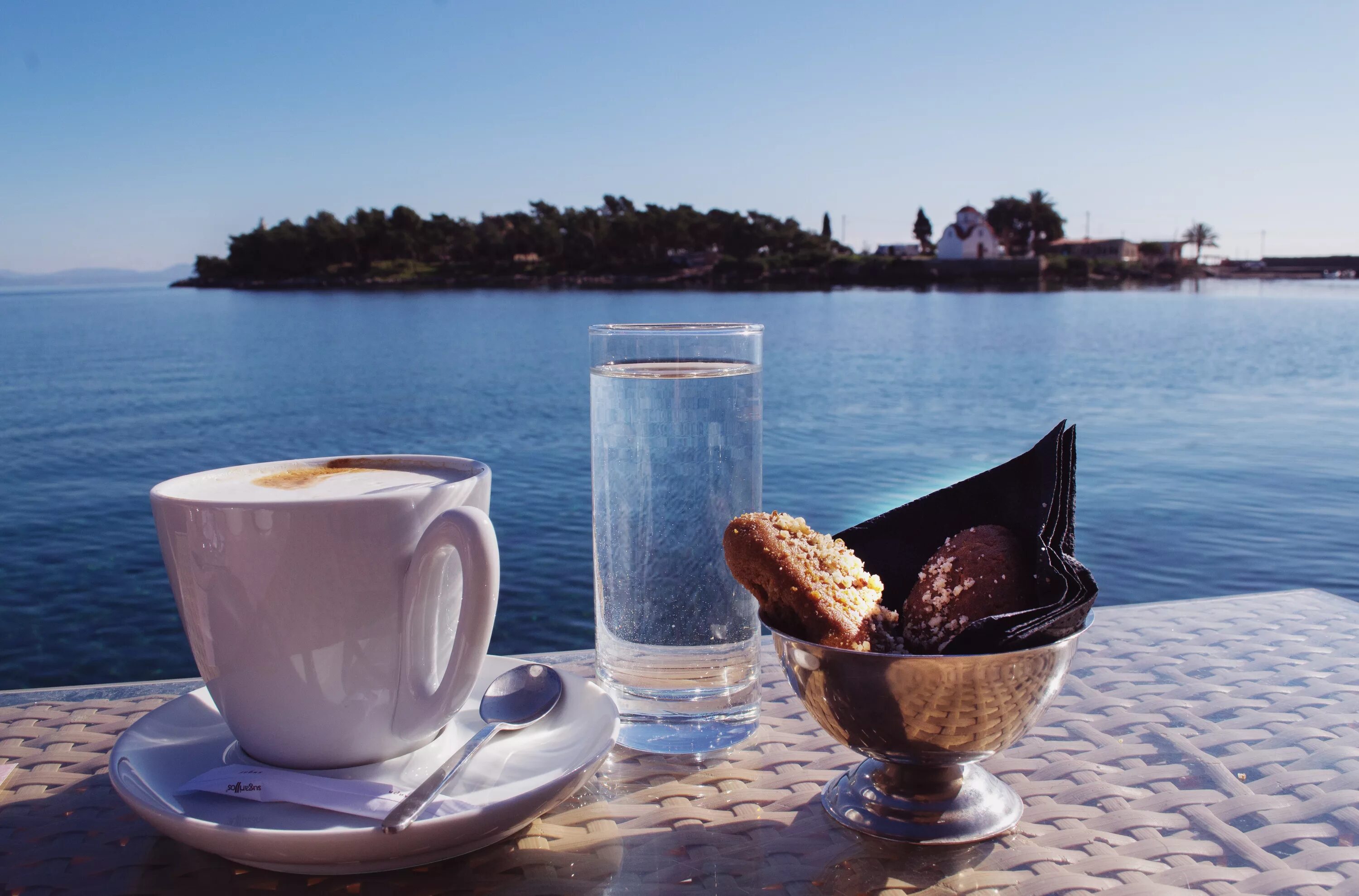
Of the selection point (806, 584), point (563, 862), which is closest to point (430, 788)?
point (563, 862)

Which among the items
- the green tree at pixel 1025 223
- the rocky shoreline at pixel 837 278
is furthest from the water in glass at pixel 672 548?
the green tree at pixel 1025 223

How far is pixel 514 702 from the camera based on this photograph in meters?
0.65

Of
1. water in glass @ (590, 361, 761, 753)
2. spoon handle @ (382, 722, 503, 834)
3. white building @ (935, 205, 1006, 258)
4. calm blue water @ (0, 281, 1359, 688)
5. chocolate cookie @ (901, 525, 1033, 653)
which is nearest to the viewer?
spoon handle @ (382, 722, 503, 834)

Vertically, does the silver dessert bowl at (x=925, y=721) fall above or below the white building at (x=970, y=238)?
below

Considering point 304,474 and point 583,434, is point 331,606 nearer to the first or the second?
point 304,474

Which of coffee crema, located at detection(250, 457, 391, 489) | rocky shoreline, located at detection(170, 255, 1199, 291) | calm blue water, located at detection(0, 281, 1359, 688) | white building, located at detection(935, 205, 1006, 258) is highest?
white building, located at detection(935, 205, 1006, 258)

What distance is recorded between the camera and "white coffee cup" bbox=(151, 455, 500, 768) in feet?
1.74

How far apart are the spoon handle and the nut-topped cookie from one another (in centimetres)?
18

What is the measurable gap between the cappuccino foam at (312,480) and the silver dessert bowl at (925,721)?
0.78ft

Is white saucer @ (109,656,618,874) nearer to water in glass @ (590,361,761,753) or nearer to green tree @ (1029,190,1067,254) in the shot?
water in glass @ (590,361,761,753)

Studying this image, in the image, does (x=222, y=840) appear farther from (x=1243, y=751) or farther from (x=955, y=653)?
(x=1243, y=751)

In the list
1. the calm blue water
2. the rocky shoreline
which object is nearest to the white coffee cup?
the calm blue water

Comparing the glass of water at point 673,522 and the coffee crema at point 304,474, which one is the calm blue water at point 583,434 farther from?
the coffee crema at point 304,474

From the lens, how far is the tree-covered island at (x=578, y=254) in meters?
51.8
